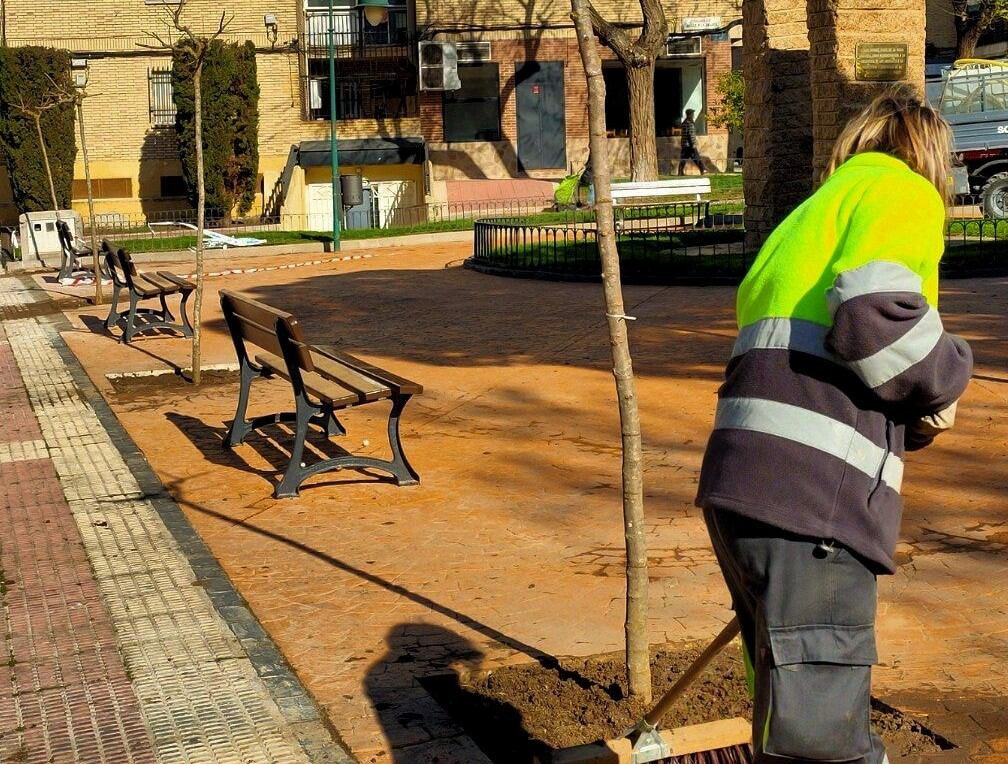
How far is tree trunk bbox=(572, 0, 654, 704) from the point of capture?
174 inches

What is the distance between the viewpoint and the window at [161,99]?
1548 inches

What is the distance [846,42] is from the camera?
51.3 ft

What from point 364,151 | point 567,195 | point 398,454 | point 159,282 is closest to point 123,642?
point 398,454

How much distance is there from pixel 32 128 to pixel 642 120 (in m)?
15.7

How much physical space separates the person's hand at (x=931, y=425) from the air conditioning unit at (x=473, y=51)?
37843 millimetres

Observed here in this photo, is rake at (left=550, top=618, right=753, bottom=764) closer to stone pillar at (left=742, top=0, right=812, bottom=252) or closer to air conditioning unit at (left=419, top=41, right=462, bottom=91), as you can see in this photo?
stone pillar at (left=742, top=0, right=812, bottom=252)

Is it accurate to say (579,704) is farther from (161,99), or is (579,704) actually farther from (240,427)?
(161,99)

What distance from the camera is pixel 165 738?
4387 millimetres

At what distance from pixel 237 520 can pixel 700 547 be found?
91.5 inches

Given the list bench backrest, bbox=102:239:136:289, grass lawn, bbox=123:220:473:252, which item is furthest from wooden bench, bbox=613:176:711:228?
bench backrest, bbox=102:239:136:289

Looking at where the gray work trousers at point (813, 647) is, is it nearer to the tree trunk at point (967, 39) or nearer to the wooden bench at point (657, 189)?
the wooden bench at point (657, 189)

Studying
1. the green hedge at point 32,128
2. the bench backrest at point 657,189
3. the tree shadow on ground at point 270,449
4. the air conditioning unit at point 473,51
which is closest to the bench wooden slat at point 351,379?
the tree shadow on ground at point 270,449

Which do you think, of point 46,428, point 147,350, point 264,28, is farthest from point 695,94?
point 46,428

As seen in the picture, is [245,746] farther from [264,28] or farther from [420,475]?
[264,28]
